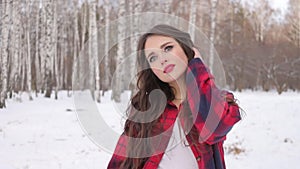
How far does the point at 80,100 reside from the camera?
1232mm

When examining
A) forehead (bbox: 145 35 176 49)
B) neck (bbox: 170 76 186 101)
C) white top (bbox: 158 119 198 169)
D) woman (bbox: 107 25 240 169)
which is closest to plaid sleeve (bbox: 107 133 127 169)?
woman (bbox: 107 25 240 169)

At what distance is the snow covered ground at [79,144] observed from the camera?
4984 mm

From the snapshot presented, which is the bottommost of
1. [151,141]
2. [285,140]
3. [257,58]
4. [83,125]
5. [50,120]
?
[257,58]

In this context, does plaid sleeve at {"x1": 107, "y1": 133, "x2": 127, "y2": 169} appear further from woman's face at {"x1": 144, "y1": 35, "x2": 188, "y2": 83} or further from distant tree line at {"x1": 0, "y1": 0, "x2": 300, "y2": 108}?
distant tree line at {"x1": 0, "y1": 0, "x2": 300, "y2": 108}

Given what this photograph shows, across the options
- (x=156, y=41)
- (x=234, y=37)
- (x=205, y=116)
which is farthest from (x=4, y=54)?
(x=234, y=37)

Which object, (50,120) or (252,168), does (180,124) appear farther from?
(50,120)

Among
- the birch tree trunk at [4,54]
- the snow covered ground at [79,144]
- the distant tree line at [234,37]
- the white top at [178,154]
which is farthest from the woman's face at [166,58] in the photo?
the distant tree line at [234,37]

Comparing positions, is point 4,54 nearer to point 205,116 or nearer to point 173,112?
point 173,112

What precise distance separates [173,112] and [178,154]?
0.51ft

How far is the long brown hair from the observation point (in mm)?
1318

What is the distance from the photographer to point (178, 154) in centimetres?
136

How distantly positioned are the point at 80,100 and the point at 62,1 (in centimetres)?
2648

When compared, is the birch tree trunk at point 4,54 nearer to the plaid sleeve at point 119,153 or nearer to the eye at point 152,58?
the plaid sleeve at point 119,153

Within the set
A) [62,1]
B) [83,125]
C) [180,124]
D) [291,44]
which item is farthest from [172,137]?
[62,1]
